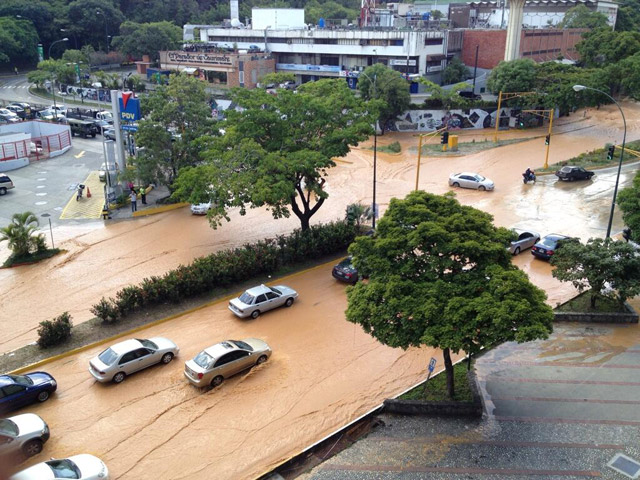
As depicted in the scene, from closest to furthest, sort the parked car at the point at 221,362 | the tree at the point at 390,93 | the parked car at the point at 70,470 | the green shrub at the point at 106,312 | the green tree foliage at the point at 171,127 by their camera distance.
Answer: the parked car at the point at 70,470
the parked car at the point at 221,362
the green shrub at the point at 106,312
the green tree foliage at the point at 171,127
the tree at the point at 390,93

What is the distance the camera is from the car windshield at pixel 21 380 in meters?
17.8

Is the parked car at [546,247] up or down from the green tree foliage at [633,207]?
down

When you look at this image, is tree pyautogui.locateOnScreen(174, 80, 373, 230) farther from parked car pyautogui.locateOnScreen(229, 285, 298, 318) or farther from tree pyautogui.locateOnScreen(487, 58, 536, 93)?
tree pyautogui.locateOnScreen(487, 58, 536, 93)

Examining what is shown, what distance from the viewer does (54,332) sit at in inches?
835

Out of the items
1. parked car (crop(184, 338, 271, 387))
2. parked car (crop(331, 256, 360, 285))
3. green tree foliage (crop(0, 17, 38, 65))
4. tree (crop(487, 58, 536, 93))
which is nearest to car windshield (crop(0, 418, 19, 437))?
parked car (crop(184, 338, 271, 387))

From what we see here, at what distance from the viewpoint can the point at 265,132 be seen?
2980 centimetres

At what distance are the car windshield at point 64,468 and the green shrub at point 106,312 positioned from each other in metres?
8.87

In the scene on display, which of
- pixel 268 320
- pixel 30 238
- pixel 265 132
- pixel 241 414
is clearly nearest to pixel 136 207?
pixel 30 238

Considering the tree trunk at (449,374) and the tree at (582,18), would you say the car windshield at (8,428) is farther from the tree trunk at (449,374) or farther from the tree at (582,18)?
the tree at (582,18)

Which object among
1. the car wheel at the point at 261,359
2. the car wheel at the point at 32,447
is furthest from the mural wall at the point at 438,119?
the car wheel at the point at 32,447

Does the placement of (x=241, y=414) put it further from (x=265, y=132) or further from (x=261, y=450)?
(x=265, y=132)

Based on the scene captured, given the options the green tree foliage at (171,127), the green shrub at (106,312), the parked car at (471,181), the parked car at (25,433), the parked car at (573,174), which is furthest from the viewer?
the parked car at (573,174)

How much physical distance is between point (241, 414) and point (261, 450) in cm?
178

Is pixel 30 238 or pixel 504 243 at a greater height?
pixel 504 243
